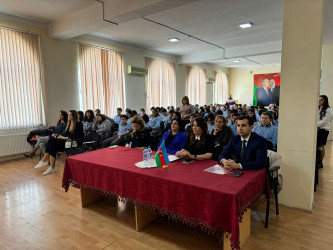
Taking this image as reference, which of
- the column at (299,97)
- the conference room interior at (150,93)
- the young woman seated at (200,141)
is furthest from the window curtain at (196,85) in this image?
the young woman seated at (200,141)

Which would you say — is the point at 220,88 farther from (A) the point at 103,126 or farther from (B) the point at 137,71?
(A) the point at 103,126

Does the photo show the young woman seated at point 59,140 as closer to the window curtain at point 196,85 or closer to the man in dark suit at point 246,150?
the man in dark suit at point 246,150

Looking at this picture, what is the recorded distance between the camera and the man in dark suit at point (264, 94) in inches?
563

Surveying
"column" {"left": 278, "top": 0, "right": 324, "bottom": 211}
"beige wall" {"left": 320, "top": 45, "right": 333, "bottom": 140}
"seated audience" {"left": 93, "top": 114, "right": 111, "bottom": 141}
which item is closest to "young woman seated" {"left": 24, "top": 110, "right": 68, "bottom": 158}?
"seated audience" {"left": 93, "top": 114, "right": 111, "bottom": 141}

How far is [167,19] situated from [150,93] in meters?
3.90

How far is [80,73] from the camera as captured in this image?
6.63 meters

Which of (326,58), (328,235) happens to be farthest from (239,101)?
(328,235)

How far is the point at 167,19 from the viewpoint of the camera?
541 cm

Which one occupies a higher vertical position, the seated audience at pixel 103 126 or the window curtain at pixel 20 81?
the window curtain at pixel 20 81

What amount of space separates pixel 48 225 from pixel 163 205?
1.53 m

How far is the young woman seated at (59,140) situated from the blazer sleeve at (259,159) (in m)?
3.89

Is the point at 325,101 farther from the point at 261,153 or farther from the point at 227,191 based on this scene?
the point at 227,191

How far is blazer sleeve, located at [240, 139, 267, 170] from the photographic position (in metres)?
2.19

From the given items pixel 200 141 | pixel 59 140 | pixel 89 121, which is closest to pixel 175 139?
pixel 200 141
